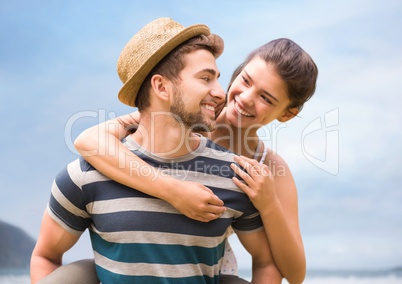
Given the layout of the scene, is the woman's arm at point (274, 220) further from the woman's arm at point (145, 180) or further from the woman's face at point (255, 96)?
the woman's face at point (255, 96)

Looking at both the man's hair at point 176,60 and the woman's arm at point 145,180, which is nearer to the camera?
the woman's arm at point 145,180

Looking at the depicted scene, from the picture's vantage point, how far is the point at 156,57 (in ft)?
7.18

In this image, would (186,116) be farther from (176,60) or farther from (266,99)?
(266,99)

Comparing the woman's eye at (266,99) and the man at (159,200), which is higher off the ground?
the woman's eye at (266,99)

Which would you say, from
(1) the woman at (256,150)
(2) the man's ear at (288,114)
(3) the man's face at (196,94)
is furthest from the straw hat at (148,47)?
(2) the man's ear at (288,114)

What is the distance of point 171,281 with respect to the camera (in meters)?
2.09

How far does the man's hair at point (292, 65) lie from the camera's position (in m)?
2.64

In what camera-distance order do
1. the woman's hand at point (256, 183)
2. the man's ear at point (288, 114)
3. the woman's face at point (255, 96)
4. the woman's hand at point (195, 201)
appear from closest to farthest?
the woman's hand at point (195, 201) → the woman's hand at point (256, 183) → the woman's face at point (255, 96) → the man's ear at point (288, 114)

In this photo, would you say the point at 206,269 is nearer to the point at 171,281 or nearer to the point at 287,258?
the point at 171,281

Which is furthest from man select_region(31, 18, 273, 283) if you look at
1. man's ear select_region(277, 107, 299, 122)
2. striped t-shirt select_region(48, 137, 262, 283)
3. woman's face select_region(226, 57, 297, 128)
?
man's ear select_region(277, 107, 299, 122)

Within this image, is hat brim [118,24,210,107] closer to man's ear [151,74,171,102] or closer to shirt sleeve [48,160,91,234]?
man's ear [151,74,171,102]

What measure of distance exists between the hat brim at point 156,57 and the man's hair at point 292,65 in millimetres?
525

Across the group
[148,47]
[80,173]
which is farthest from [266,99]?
[80,173]

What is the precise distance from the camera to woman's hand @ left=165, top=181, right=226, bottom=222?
2055 mm
